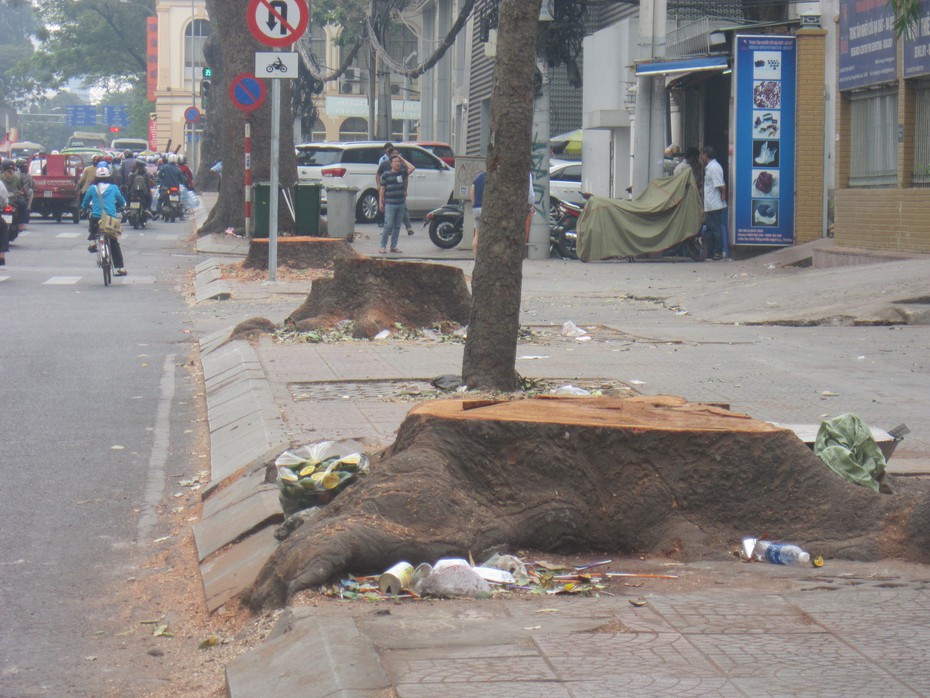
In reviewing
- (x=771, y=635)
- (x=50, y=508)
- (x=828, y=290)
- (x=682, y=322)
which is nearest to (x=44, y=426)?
(x=50, y=508)

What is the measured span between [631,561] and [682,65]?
1697 centimetres

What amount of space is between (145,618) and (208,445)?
3.12 metres

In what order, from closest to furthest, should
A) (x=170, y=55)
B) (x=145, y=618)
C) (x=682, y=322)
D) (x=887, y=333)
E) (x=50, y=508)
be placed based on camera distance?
(x=145, y=618) → (x=50, y=508) → (x=887, y=333) → (x=682, y=322) → (x=170, y=55)

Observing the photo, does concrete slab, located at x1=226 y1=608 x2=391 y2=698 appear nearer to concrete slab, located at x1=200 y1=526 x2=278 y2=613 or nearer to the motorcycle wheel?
concrete slab, located at x1=200 y1=526 x2=278 y2=613

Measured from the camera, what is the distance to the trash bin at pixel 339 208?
23844 millimetres

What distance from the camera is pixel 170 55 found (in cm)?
7856

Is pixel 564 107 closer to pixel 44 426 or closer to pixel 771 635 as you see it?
pixel 44 426

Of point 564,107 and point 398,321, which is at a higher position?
point 564,107

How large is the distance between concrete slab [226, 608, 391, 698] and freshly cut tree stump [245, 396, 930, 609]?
0.94m

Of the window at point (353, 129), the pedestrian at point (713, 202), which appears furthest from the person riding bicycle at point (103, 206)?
the window at point (353, 129)

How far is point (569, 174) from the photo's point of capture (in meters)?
31.9

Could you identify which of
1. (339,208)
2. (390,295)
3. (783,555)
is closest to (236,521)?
(783,555)

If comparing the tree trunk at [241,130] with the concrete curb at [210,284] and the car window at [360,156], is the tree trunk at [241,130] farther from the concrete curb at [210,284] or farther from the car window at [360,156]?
the car window at [360,156]

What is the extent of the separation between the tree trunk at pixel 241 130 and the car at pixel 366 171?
516 centimetres
